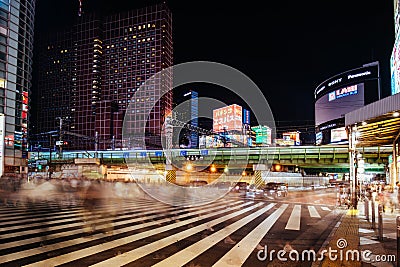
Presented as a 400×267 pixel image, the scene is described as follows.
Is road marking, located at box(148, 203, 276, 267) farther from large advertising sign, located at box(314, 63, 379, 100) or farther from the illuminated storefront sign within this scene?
the illuminated storefront sign

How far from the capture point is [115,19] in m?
149

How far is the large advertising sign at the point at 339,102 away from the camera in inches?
3000

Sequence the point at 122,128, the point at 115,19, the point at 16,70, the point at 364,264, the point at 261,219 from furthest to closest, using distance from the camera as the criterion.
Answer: the point at 115,19 < the point at 122,128 < the point at 16,70 < the point at 261,219 < the point at 364,264

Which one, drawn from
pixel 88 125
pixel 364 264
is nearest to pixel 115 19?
pixel 88 125

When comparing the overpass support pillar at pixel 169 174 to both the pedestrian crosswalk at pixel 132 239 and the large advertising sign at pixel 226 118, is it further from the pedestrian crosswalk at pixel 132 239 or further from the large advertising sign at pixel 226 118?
the large advertising sign at pixel 226 118

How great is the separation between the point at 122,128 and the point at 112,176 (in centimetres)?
9341

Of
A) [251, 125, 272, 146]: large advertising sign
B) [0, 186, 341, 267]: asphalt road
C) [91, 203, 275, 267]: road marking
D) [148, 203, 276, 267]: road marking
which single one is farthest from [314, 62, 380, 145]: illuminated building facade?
[91, 203, 275, 267]: road marking

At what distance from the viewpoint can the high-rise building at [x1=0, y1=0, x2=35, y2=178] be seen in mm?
44156

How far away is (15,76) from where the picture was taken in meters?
46.1

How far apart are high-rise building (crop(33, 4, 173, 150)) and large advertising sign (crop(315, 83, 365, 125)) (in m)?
65.7

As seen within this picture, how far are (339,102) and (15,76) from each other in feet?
237

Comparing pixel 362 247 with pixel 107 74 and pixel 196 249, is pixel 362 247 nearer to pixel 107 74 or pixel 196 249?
pixel 196 249

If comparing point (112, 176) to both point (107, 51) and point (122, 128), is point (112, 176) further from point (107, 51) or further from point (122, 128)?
point (107, 51)

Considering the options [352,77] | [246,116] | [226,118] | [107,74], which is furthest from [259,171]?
[107,74]
